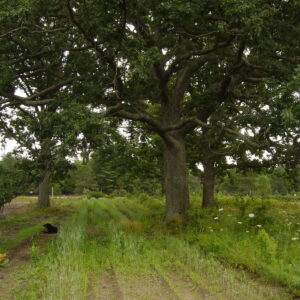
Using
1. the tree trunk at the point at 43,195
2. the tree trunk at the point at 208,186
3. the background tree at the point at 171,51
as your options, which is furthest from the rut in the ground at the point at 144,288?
the tree trunk at the point at 43,195

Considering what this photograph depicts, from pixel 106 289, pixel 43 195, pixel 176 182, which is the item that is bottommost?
pixel 106 289

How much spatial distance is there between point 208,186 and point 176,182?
6.69 m

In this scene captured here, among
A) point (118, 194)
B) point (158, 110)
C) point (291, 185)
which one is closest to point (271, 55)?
point (291, 185)

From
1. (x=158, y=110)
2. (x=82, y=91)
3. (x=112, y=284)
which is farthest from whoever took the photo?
(x=158, y=110)

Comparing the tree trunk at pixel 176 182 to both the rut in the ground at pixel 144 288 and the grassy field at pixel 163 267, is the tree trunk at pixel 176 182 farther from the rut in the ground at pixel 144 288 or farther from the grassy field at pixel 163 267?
the rut in the ground at pixel 144 288

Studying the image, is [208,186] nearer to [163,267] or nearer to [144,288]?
[163,267]

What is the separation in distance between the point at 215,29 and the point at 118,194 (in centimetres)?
4734

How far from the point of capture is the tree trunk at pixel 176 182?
15.0 meters

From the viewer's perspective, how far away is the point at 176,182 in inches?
597

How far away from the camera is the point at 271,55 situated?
39.7 ft

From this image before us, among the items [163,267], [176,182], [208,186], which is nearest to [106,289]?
[163,267]

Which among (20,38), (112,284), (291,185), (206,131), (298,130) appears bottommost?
(112,284)

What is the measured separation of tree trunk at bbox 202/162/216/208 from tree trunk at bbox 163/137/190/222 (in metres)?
6.29

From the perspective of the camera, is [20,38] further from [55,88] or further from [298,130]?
[298,130]
